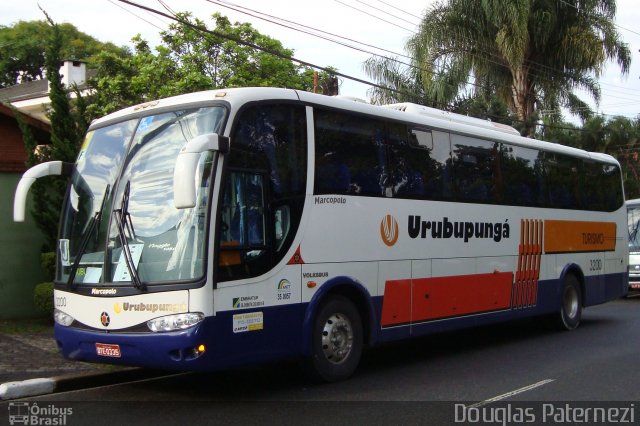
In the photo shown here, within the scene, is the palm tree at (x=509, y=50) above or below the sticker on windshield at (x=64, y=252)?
above

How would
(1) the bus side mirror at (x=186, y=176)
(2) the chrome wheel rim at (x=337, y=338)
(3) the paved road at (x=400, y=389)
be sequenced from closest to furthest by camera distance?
(1) the bus side mirror at (x=186, y=176)
(3) the paved road at (x=400, y=389)
(2) the chrome wheel rim at (x=337, y=338)

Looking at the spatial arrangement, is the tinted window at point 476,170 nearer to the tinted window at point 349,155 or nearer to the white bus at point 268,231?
the white bus at point 268,231

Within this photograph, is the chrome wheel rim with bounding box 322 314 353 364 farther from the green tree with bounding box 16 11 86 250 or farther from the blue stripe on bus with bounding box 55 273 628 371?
the green tree with bounding box 16 11 86 250

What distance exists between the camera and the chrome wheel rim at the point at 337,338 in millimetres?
8859

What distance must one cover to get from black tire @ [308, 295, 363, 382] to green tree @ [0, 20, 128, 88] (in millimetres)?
47488

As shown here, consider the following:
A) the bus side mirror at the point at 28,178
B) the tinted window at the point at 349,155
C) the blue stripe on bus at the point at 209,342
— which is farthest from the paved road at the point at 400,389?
the tinted window at the point at 349,155

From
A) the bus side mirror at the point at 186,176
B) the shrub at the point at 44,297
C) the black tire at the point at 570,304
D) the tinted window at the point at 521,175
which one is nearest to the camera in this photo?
the bus side mirror at the point at 186,176

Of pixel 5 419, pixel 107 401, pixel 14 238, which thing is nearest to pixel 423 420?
pixel 107 401

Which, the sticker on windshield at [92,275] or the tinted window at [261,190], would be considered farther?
the sticker on windshield at [92,275]

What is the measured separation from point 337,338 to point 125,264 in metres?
2.71

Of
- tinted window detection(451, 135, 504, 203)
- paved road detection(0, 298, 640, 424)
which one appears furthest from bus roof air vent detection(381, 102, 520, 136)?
paved road detection(0, 298, 640, 424)

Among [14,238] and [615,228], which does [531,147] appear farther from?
[14,238]

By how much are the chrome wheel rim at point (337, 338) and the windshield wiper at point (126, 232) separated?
2356 mm

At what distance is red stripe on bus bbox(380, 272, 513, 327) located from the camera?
32.7 ft
